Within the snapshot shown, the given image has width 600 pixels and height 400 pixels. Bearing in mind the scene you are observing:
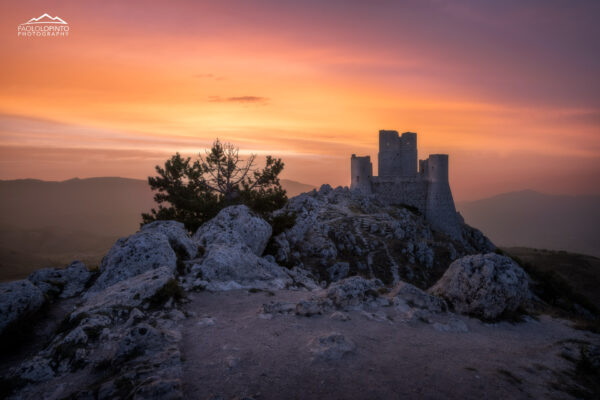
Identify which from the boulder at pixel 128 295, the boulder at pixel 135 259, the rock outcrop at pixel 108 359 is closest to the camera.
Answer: the rock outcrop at pixel 108 359

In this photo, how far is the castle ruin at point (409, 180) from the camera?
54688mm

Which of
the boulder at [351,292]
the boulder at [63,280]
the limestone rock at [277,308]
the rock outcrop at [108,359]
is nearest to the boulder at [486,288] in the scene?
the boulder at [351,292]

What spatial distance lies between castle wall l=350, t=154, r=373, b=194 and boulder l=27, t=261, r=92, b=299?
47.8 metres

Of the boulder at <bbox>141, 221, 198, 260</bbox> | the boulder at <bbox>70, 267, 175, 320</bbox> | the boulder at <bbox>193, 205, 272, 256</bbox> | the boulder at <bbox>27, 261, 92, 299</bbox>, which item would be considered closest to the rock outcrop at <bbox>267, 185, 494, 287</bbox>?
the boulder at <bbox>193, 205, 272, 256</bbox>

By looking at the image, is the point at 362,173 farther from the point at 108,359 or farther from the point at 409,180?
the point at 108,359

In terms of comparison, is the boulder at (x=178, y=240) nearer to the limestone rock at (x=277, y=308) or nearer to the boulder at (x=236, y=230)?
the boulder at (x=236, y=230)

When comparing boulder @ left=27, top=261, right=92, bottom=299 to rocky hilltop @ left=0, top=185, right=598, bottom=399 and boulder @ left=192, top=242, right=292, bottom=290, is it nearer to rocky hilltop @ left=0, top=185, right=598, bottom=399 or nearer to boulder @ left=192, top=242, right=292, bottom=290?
rocky hilltop @ left=0, top=185, right=598, bottom=399

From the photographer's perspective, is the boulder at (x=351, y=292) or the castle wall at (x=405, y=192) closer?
the boulder at (x=351, y=292)

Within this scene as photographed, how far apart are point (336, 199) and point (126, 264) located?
1406 inches

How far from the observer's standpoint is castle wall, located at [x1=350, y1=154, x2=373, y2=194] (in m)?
56.8

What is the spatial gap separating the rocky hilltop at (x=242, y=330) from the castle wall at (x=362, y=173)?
141 feet

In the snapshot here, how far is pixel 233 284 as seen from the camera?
1202 cm

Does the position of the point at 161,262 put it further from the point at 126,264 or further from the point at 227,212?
the point at 227,212

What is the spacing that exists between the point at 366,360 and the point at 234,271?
24.2 feet
